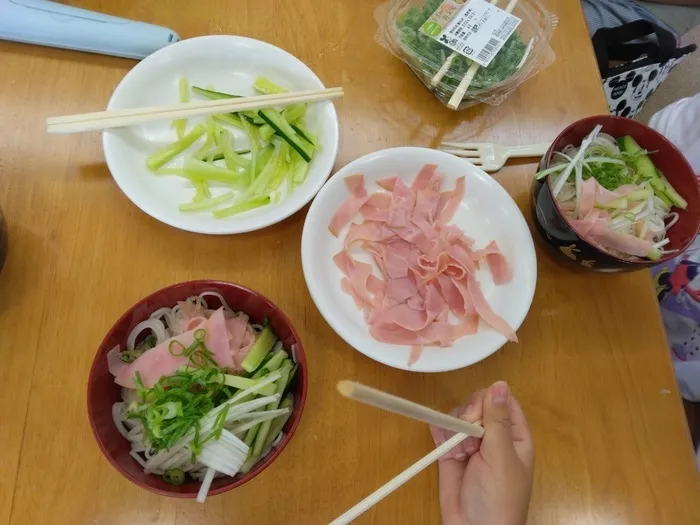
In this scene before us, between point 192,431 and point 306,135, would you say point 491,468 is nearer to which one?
point 192,431

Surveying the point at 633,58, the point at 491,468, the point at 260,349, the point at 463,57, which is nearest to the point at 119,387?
the point at 260,349

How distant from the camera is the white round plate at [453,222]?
2.65ft

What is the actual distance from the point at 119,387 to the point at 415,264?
50 centimetres

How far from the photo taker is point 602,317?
93 cm

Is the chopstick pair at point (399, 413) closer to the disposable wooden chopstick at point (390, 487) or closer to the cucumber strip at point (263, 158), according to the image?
the disposable wooden chopstick at point (390, 487)

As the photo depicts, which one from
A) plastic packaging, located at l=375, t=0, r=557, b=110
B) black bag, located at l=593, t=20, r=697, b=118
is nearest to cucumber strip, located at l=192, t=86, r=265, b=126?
plastic packaging, located at l=375, t=0, r=557, b=110

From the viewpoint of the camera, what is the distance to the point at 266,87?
1.02 m

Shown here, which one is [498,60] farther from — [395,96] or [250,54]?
[250,54]

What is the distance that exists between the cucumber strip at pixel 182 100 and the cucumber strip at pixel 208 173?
0.25 ft

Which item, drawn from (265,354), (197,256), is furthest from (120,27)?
(265,354)

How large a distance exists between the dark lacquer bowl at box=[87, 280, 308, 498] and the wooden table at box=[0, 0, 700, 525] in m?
0.09

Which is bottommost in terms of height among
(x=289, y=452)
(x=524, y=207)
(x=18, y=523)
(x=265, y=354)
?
(x=18, y=523)

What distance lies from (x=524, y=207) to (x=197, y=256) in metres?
0.61

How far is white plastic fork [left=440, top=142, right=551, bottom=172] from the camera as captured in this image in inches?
39.6
